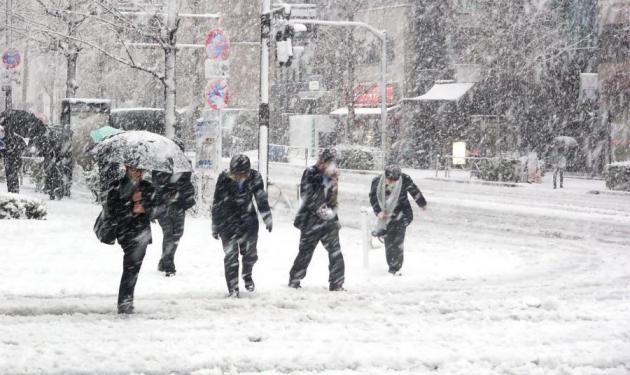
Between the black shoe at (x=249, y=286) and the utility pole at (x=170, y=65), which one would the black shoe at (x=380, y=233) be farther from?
the utility pole at (x=170, y=65)

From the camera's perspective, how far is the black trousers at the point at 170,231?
36.6 feet

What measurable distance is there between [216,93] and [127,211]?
27.1 ft

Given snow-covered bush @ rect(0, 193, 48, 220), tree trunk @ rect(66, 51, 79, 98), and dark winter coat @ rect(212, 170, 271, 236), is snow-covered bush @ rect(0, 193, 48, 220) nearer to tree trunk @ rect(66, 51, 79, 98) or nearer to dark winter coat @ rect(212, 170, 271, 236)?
dark winter coat @ rect(212, 170, 271, 236)

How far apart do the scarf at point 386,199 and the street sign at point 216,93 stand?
17.5 ft

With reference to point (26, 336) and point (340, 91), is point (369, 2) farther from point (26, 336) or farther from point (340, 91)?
point (26, 336)

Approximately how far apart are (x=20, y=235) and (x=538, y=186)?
22056mm

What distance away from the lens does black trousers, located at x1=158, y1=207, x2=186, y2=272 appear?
11.2 m

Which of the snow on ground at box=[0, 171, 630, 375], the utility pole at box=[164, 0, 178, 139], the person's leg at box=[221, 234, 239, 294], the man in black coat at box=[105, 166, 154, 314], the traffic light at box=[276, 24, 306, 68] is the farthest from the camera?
the utility pole at box=[164, 0, 178, 139]

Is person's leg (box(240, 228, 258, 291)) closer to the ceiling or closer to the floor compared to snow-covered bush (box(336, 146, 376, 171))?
closer to the floor

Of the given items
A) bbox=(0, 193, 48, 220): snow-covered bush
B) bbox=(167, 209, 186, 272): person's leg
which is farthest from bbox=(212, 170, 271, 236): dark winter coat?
Answer: bbox=(0, 193, 48, 220): snow-covered bush

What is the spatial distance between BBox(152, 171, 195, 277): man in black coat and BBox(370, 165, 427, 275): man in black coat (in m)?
2.67

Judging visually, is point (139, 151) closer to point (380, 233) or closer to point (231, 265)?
point (231, 265)

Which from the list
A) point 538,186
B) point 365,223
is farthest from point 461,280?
point 538,186

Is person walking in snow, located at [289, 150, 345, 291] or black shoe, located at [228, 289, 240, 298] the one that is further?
person walking in snow, located at [289, 150, 345, 291]
